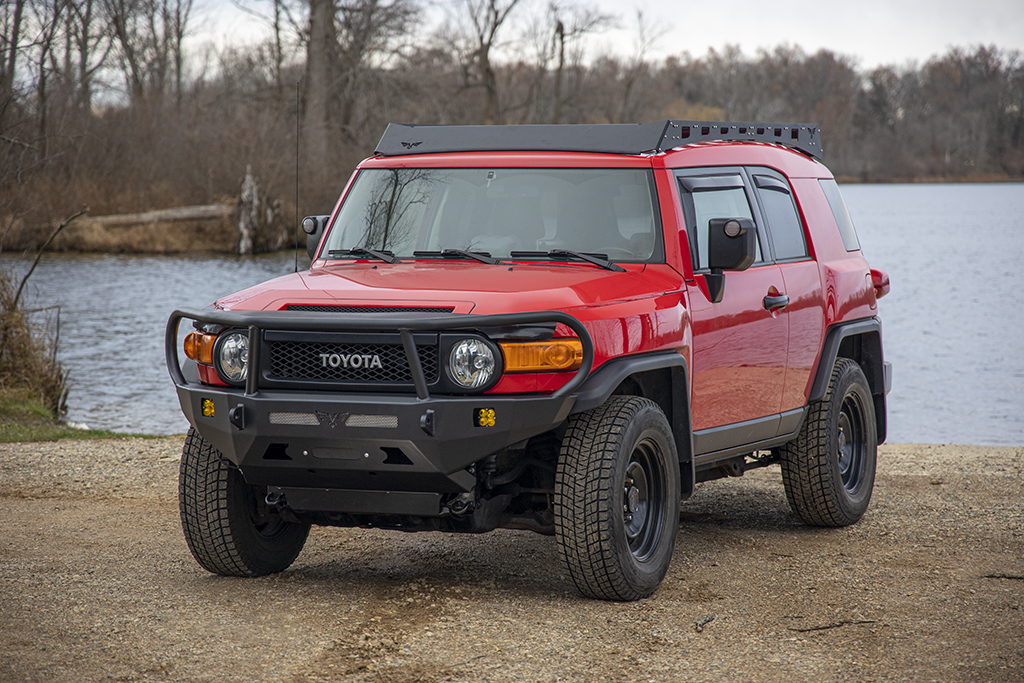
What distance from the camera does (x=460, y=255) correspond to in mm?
5906

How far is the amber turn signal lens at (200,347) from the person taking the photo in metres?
5.15

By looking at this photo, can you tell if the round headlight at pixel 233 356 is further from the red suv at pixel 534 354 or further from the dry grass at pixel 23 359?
the dry grass at pixel 23 359

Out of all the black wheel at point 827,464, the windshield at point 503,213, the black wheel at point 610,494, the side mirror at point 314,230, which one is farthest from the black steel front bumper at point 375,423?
the black wheel at point 827,464

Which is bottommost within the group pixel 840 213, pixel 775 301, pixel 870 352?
pixel 870 352

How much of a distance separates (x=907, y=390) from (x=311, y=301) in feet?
54.5

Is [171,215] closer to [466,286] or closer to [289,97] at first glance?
[289,97]

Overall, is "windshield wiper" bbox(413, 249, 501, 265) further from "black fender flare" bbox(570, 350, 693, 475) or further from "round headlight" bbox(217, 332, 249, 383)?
"round headlight" bbox(217, 332, 249, 383)

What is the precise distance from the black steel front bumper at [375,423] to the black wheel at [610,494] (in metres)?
0.31

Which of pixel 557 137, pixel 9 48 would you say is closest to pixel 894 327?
pixel 9 48

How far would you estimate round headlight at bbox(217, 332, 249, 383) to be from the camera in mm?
5086

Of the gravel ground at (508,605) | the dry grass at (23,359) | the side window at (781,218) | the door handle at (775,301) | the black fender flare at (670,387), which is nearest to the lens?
the gravel ground at (508,605)

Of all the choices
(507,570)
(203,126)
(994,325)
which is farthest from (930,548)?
(203,126)

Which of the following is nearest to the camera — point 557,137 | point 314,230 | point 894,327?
point 557,137

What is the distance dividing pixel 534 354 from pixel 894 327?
24.5 metres
